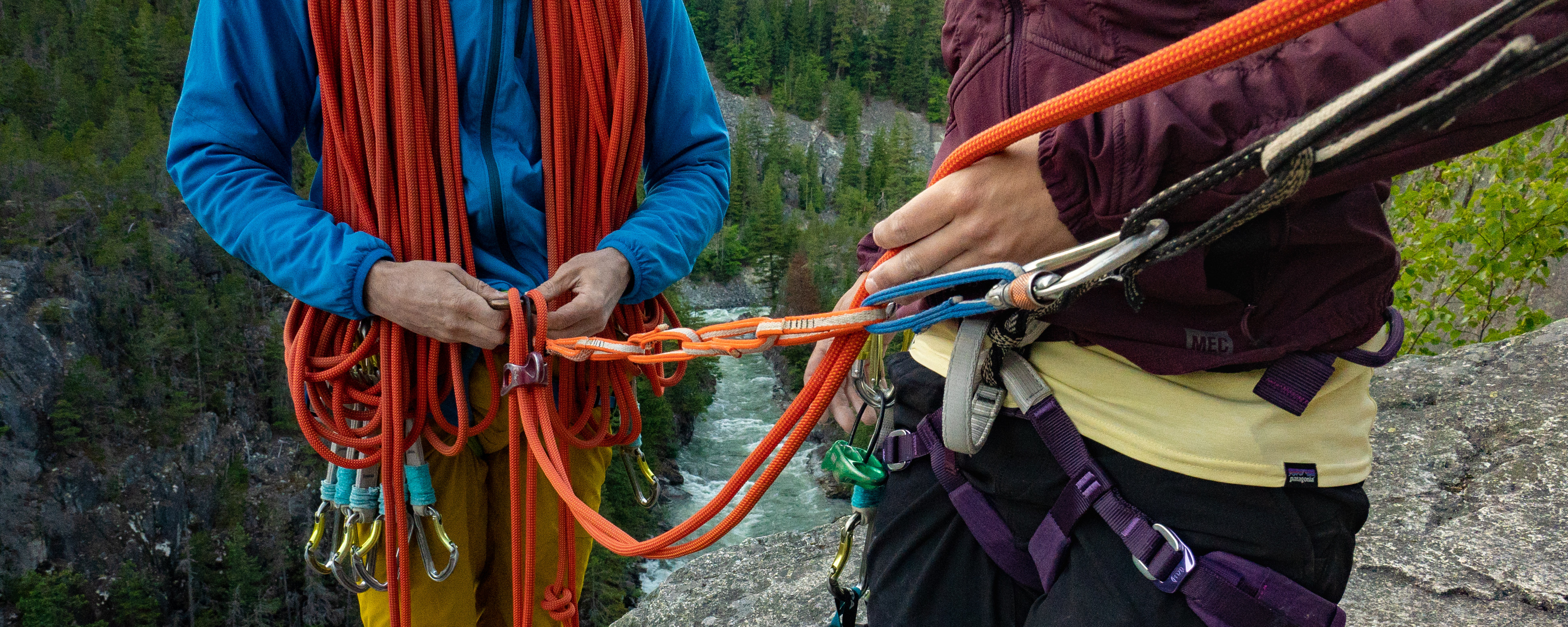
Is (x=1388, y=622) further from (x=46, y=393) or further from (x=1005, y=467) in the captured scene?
(x=46, y=393)

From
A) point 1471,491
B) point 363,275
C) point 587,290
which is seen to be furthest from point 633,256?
point 1471,491

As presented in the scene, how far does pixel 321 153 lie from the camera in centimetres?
185

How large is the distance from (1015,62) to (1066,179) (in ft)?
0.63

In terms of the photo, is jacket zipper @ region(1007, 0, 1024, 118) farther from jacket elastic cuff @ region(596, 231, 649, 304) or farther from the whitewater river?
the whitewater river

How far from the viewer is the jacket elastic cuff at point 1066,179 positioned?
90 cm

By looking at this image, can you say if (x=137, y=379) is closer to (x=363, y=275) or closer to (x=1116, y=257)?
(x=363, y=275)

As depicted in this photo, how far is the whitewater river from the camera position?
35531 mm

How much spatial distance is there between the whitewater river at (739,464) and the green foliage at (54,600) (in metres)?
23.1

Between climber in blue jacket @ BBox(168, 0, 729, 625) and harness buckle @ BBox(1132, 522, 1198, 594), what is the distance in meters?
1.23

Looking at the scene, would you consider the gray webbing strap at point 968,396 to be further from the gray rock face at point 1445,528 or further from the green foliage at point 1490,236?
the green foliage at point 1490,236

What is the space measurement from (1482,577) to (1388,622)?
36cm

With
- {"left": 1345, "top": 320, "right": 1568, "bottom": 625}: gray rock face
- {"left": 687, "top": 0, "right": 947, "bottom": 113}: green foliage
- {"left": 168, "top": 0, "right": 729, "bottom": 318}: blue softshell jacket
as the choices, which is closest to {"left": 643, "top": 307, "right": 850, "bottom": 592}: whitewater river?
{"left": 1345, "top": 320, "right": 1568, "bottom": 625}: gray rock face

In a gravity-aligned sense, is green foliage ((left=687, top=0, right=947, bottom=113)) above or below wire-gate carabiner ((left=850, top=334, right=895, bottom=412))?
below

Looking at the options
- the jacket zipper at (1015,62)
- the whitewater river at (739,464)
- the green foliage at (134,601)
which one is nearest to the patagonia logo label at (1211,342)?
the jacket zipper at (1015,62)
